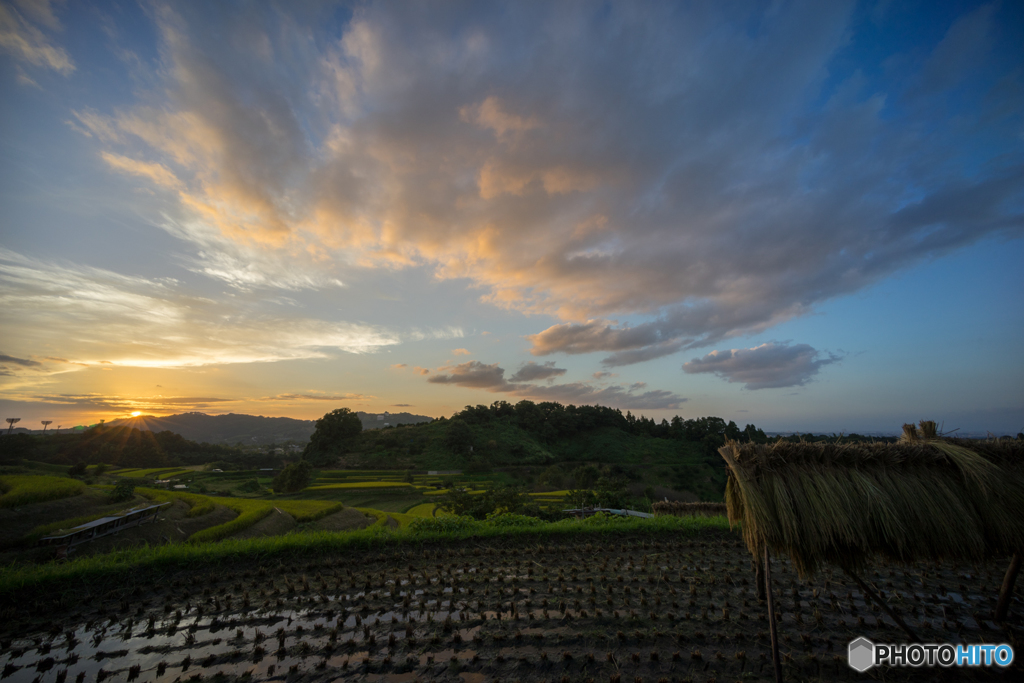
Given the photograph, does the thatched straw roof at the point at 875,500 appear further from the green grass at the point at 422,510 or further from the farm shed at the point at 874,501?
the green grass at the point at 422,510

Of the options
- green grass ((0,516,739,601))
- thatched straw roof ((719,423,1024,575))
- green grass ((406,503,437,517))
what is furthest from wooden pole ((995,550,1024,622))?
green grass ((406,503,437,517))

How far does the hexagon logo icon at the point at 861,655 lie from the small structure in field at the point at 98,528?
19.1 meters

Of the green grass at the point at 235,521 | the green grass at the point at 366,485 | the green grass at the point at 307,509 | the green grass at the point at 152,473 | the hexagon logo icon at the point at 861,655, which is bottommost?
the green grass at the point at 366,485

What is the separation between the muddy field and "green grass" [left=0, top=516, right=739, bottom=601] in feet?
2.01

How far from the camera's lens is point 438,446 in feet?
199

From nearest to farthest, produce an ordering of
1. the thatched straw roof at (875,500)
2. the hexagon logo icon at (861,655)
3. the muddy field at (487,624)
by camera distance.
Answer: the thatched straw roof at (875,500) < the hexagon logo icon at (861,655) < the muddy field at (487,624)

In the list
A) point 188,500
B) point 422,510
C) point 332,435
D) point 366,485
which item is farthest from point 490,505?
point 332,435

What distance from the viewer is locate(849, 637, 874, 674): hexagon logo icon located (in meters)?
5.05

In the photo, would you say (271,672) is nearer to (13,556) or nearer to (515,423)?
(13,556)

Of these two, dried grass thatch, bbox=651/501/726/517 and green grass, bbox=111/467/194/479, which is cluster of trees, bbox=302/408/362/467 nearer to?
green grass, bbox=111/467/194/479

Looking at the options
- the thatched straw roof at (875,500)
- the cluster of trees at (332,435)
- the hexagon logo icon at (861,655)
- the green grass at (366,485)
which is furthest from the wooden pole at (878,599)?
the cluster of trees at (332,435)

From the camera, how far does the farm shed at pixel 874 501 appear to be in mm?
4762

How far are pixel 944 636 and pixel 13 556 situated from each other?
21.6m

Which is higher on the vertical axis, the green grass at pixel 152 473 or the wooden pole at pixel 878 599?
the wooden pole at pixel 878 599
